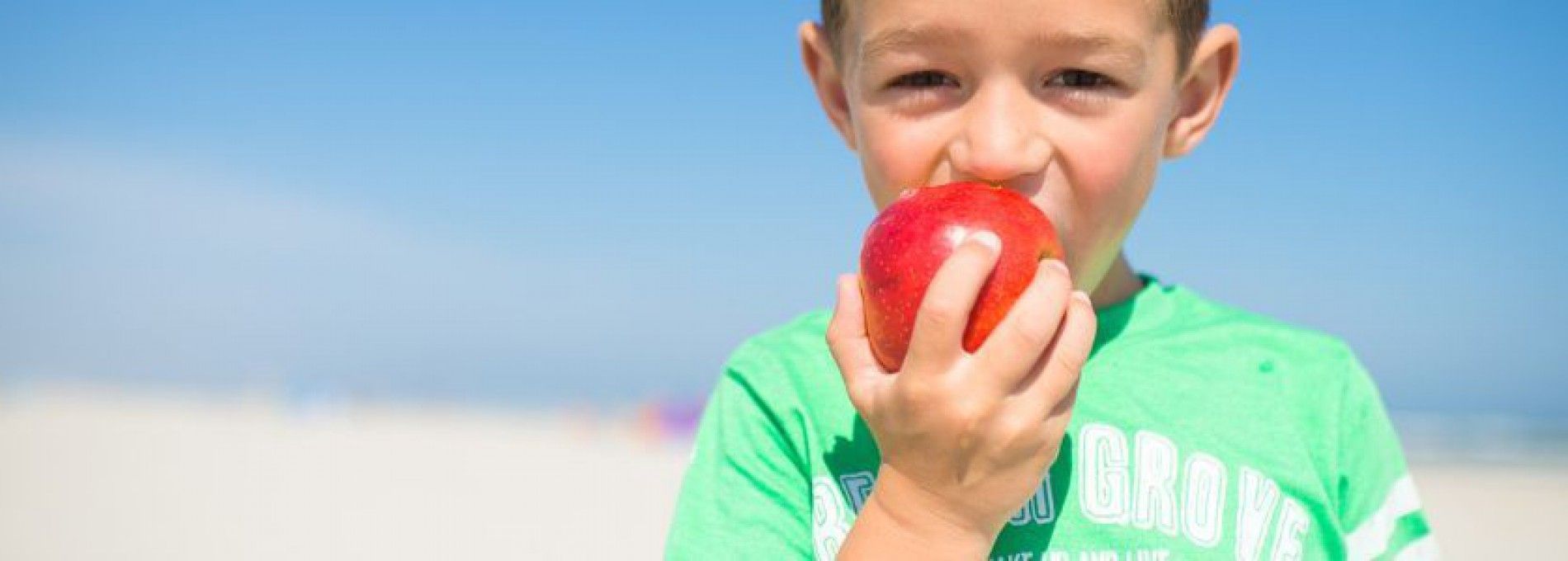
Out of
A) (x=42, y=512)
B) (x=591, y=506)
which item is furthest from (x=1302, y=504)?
(x=42, y=512)

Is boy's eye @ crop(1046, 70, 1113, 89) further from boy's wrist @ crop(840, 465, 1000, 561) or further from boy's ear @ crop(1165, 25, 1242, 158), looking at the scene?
boy's wrist @ crop(840, 465, 1000, 561)

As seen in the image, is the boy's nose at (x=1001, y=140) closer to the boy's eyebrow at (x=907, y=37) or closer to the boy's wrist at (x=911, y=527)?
the boy's eyebrow at (x=907, y=37)

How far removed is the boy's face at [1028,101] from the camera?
179cm

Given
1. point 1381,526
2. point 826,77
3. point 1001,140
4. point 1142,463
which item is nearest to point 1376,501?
point 1381,526

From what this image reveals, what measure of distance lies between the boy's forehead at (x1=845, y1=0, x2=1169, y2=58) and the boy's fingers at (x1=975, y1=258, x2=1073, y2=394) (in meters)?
0.44

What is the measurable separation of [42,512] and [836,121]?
10.1 m

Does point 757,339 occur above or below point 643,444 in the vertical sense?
above

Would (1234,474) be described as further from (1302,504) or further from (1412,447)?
(1412,447)

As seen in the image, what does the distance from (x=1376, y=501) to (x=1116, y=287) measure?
549mm

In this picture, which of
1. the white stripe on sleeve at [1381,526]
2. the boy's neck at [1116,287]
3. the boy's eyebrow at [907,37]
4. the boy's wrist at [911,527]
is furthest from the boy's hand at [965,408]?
the white stripe on sleeve at [1381,526]

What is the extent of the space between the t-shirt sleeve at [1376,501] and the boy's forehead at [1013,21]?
75cm

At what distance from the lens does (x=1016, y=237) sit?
64.7 inches

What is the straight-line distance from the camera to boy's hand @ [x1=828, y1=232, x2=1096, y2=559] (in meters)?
1.50

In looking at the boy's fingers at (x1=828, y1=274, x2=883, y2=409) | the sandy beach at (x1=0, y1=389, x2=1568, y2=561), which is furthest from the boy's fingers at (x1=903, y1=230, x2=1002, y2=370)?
the sandy beach at (x1=0, y1=389, x2=1568, y2=561)
